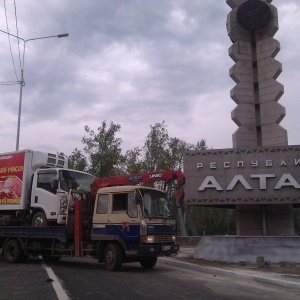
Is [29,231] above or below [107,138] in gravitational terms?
below

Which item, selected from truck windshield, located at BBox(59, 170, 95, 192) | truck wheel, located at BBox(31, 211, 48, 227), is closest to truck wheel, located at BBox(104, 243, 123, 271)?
truck windshield, located at BBox(59, 170, 95, 192)

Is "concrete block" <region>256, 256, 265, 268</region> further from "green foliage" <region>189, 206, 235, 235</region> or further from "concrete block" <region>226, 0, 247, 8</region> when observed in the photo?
"green foliage" <region>189, 206, 235, 235</region>

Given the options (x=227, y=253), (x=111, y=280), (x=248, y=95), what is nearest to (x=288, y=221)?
(x=248, y=95)

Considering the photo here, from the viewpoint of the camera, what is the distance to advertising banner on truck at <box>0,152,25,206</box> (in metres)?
15.8

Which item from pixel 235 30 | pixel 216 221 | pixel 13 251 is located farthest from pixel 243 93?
pixel 216 221

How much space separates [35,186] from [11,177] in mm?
1448

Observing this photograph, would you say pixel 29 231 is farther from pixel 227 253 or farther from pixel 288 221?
pixel 288 221

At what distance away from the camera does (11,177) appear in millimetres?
16094

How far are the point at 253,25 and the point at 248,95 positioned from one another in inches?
245

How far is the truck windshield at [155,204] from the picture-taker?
42.8ft

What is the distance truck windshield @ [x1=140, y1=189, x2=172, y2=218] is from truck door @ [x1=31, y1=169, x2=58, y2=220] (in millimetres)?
3622

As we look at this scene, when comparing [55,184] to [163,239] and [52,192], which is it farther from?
[163,239]

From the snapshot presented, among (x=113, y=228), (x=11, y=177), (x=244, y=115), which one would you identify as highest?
(x=244, y=115)

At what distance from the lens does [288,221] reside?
28.3 m
